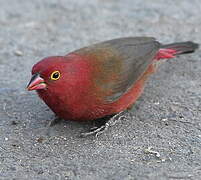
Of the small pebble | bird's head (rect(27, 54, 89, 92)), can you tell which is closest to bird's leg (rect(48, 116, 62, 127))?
bird's head (rect(27, 54, 89, 92))

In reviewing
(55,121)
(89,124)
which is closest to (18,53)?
(55,121)

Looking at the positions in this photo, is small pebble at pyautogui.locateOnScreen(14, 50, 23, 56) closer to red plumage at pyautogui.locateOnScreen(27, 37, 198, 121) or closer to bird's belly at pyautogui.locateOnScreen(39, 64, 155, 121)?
red plumage at pyautogui.locateOnScreen(27, 37, 198, 121)

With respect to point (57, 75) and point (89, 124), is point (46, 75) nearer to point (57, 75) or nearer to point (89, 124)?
point (57, 75)

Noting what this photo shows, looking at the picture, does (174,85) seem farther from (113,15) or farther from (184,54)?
(113,15)

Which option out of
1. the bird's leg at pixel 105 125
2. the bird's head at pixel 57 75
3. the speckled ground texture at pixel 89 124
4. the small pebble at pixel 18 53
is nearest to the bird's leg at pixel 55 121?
the speckled ground texture at pixel 89 124

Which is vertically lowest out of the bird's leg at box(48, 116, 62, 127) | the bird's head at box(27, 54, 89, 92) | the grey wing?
the bird's leg at box(48, 116, 62, 127)

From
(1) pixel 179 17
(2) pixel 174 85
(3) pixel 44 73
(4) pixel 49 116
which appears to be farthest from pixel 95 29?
(3) pixel 44 73
